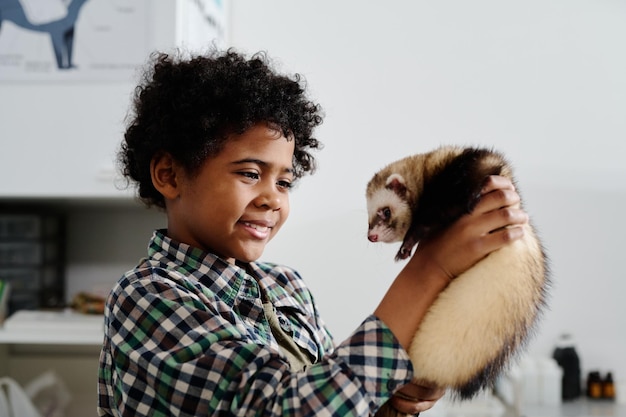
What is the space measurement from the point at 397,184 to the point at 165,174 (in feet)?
1.13

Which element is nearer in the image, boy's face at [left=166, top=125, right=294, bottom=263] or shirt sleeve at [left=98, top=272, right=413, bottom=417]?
shirt sleeve at [left=98, top=272, right=413, bottom=417]

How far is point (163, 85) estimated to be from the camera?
101 cm

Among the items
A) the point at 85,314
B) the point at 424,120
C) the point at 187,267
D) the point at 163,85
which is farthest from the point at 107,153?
the point at 424,120

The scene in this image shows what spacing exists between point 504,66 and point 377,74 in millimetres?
365

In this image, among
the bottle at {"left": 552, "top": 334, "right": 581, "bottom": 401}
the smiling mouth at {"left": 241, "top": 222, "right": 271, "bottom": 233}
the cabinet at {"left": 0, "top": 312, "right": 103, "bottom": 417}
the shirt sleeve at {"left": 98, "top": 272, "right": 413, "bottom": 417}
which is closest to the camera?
the shirt sleeve at {"left": 98, "top": 272, "right": 413, "bottom": 417}

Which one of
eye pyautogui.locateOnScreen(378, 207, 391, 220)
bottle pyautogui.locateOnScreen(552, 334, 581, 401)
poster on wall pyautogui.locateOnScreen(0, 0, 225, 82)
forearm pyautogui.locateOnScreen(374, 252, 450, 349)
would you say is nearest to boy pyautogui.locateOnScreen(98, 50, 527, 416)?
forearm pyautogui.locateOnScreen(374, 252, 450, 349)

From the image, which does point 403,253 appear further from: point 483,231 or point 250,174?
Result: point 250,174

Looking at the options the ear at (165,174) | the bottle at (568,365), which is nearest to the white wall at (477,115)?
the bottle at (568,365)

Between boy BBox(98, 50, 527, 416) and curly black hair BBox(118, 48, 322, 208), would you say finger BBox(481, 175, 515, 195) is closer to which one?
boy BBox(98, 50, 527, 416)

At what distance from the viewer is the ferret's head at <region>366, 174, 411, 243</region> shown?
0.86m

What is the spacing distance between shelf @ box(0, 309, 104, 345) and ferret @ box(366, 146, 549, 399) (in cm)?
104

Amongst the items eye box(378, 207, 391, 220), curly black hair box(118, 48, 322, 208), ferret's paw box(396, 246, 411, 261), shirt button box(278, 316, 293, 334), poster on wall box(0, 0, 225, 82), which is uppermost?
poster on wall box(0, 0, 225, 82)

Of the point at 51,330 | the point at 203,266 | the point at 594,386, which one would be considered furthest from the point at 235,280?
the point at 594,386

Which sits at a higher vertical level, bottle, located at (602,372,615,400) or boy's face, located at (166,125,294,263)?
boy's face, located at (166,125,294,263)
